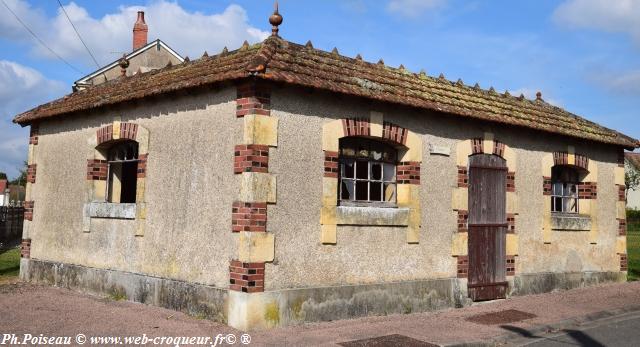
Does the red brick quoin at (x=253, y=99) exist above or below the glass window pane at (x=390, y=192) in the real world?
above

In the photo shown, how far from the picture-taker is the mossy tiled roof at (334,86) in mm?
8312

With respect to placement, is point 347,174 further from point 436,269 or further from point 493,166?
point 493,166

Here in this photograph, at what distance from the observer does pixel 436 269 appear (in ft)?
32.4

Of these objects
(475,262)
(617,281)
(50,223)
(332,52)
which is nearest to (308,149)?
(332,52)

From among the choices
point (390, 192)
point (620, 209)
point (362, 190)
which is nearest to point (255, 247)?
point (362, 190)

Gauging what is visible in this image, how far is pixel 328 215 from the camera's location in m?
8.50

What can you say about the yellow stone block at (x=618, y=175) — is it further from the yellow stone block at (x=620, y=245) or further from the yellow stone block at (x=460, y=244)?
the yellow stone block at (x=460, y=244)

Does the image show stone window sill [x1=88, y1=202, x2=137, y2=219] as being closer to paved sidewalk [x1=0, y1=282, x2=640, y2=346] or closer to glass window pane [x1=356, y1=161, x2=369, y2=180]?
paved sidewalk [x1=0, y1=282, x2=640, y2=346]

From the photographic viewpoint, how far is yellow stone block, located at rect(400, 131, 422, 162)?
956 centimetres

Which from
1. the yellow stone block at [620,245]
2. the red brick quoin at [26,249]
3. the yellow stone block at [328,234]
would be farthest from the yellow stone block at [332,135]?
the yellow stone block at [620,245]

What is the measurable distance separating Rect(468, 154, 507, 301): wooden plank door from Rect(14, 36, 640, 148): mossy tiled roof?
2.96 ft

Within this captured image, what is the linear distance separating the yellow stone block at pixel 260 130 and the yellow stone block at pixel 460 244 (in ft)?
12.7

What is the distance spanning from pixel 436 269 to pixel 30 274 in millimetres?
7892

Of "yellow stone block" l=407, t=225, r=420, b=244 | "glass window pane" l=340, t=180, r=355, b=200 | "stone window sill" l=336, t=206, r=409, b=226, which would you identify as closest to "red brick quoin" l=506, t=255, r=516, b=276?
"yellow stone block" l=407, t=225, r=420, b=244
